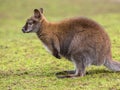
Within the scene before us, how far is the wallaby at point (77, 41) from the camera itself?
315 inches

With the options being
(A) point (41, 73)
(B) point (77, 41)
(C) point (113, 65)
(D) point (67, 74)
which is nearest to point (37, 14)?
(B) point (77, 41)

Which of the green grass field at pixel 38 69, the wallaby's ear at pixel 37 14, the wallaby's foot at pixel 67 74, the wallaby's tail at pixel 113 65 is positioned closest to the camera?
the green grass field at pixel 38 69

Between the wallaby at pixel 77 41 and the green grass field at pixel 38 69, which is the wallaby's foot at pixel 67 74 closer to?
→ the wallaby at pixel 77 41

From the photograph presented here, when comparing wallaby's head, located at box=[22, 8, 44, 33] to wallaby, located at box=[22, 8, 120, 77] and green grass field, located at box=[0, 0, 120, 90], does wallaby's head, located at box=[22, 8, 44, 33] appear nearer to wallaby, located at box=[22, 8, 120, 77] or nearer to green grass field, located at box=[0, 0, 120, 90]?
wallaby, located at box=[22, 8, 120, 77]

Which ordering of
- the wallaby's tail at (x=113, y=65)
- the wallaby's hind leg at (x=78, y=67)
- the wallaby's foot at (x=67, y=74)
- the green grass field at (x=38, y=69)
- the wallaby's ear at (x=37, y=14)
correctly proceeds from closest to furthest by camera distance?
the green grass field at (x=38, y=69) < the wallaby's hind leg at (x=78, y=67) < the wallaby's foot at (x=67, y=74) < the wallaby's tail at (x=113, y=65) < the wallaby's ear at (x=37, y=14)

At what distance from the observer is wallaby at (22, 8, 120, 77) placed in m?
7.99

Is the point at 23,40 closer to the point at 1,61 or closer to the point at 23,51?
the point at 23,51

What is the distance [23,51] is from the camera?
38.2 feet

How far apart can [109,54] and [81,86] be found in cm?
114

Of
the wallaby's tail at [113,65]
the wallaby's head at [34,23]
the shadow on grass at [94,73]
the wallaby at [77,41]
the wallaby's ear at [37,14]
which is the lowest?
the shadow on grass at [94,73]

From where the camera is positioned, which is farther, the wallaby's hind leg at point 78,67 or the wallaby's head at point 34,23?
the wallaby's head at point 34,23

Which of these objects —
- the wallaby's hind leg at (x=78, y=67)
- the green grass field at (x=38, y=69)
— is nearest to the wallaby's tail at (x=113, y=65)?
the green grass field at (x=38, y=69)

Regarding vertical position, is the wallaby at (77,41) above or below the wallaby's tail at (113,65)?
above

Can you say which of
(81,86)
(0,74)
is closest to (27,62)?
(0,74)
